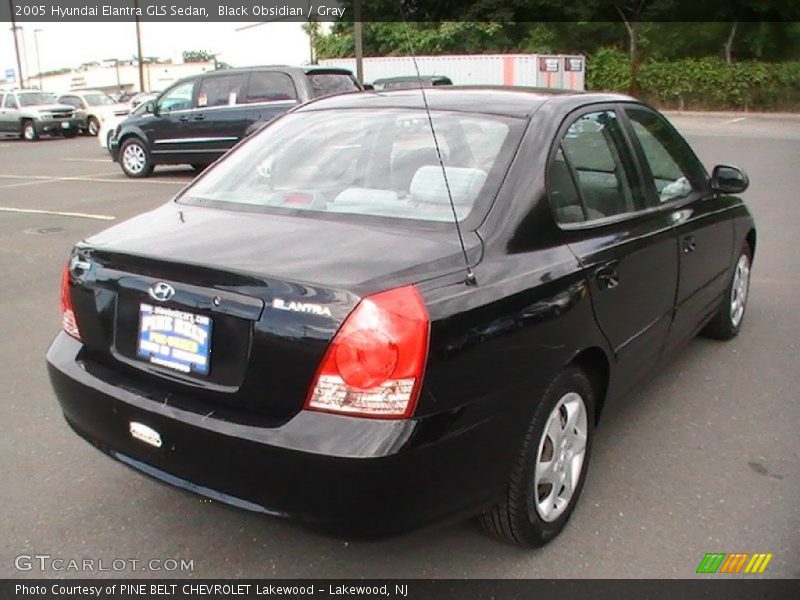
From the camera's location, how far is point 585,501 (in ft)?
10.1

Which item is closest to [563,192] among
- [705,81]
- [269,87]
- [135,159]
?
[269,87]

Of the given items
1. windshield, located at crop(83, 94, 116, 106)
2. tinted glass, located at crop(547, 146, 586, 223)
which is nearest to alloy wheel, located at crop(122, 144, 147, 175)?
tinted glass, located at crop(547, 146, 586, 223)

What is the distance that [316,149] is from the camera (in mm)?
3271

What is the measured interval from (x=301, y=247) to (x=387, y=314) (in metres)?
0.48

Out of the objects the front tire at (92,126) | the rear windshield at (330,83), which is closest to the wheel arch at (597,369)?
the rear windshield at (330,83)

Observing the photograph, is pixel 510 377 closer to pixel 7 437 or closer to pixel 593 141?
pixel 593 141

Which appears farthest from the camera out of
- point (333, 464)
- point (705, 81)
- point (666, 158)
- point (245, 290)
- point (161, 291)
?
point (705, 81)

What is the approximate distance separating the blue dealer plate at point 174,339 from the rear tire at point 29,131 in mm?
27080

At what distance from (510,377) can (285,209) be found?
1.09m

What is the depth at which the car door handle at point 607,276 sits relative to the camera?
113 inches

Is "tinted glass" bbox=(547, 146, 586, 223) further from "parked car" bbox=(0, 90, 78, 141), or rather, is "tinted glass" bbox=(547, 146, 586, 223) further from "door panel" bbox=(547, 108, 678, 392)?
"parked car" bbox=(0, 90, 78, 141)

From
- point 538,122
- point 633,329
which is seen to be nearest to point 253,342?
point 538,122

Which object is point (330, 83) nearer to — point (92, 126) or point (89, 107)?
point (92, 126)

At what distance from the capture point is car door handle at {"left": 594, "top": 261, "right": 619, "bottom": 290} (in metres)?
2.87
